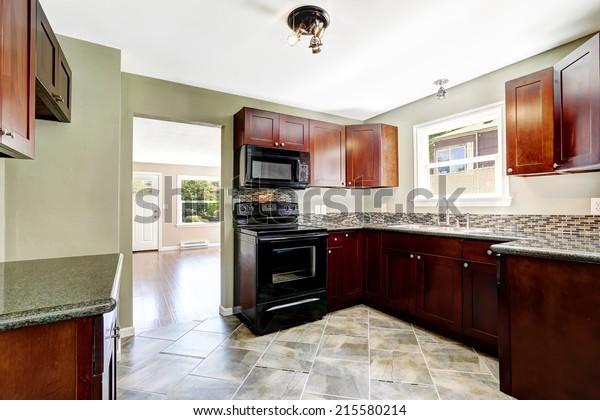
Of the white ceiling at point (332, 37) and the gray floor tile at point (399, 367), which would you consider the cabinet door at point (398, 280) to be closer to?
the gray floor tile at point (399, 367)

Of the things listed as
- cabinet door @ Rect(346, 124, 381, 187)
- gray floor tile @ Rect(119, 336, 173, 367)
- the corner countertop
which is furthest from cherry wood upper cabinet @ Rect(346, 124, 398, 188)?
gray floor tile @ Rect(119, 336, 173, 367)

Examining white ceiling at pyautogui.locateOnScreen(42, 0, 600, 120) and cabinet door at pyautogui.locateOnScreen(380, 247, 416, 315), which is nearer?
white ceiling at pyautogui.locateOnScreen(42, 0, 600, 120)

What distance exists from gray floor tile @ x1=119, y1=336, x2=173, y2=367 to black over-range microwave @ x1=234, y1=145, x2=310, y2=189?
5.42 feet

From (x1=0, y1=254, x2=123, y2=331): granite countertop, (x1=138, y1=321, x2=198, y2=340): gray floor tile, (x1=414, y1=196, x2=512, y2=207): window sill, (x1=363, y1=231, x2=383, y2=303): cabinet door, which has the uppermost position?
(x1=414, y1=196, x2=512, y2=207): window sill

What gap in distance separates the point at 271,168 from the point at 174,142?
10.3 ft

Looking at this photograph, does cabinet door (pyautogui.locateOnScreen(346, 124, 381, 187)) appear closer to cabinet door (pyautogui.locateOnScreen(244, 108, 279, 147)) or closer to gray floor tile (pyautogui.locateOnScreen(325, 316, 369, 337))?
cabinet door (pyautogui.locateOnScreen(244, 108, 279, 147))

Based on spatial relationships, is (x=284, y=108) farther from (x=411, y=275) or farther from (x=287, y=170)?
(x=411, y=275)

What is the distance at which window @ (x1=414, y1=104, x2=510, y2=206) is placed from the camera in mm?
2623

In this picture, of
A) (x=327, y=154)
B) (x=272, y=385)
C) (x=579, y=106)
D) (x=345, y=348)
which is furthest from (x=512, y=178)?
(x=272, y=385)

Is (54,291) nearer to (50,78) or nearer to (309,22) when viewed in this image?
(50,78)

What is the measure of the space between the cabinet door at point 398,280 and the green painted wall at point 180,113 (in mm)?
1695

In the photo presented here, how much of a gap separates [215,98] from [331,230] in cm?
191

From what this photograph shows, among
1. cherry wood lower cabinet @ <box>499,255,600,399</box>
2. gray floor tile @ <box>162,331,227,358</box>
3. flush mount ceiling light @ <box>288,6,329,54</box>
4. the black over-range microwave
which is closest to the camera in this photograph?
cherry wood lower cabinet @ <box>499,255,600,399</box>

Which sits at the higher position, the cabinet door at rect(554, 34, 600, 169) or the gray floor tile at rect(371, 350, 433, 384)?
the cabinet door at rect(554, 34, 600, 169)
